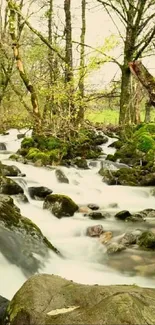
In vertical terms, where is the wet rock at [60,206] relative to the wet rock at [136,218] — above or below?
A: above

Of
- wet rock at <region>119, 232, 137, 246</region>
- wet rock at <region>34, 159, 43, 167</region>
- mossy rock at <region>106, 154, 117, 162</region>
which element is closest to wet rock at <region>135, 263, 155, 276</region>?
wet rock at <region>119, 232, 137, 246</region>

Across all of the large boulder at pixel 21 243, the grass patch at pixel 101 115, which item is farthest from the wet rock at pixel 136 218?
the grass patch at pixel 101 115

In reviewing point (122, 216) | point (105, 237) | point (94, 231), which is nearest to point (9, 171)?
point (122, 216)

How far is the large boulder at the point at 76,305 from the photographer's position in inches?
99.4

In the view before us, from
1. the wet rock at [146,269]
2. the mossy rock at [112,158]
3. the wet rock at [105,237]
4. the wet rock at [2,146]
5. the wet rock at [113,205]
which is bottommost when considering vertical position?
the wet rock at [2,146]

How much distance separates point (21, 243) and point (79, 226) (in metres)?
2.54

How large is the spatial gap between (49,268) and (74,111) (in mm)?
8865

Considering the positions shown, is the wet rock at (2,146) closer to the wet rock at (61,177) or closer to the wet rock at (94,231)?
the wet rock at (61,177)

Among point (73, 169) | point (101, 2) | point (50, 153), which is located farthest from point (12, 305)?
point (101, 2)

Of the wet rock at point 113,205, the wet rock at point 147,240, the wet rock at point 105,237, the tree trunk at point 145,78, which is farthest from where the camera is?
the wet rock at point 113,205

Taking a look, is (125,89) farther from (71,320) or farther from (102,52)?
(71,320)

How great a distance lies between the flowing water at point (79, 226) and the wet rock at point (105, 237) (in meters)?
0.11

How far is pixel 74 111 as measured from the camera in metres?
14.1

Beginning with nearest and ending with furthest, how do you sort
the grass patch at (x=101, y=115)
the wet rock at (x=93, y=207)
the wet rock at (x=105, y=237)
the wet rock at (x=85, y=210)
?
the wet rock at (x=105, y=237) < the wet rock at (x=85, y=210) < the wet rock at (x=93, y=207) < the grass patch at (x=101, y=115)
